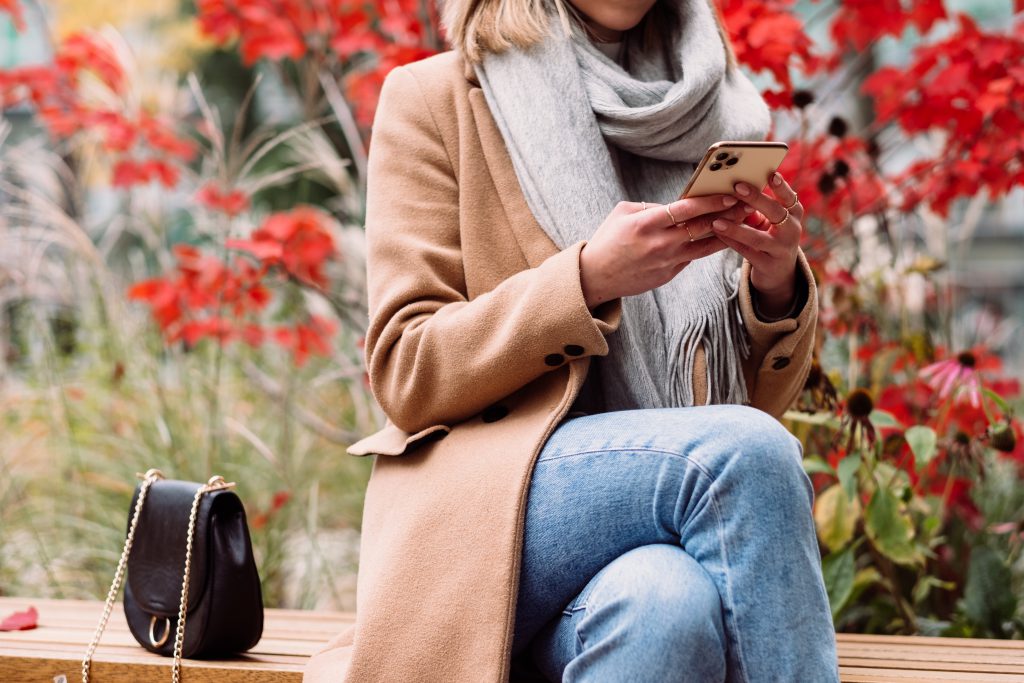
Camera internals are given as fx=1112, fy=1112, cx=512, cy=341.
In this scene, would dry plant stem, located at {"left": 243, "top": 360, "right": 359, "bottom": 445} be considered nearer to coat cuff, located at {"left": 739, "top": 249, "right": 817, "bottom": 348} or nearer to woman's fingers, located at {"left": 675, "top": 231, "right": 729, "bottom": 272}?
coat cuff, located at {"left": 739, "top": 249, "right": 817, "bottom": 348}

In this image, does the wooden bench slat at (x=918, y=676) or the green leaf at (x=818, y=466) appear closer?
the wooden bench slat at (x=918, y=676)

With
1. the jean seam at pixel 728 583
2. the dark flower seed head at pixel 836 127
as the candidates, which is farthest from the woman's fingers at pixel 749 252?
the dark flower seed head at pixel 836 127

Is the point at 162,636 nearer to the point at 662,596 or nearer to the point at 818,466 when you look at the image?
the point at 662,596

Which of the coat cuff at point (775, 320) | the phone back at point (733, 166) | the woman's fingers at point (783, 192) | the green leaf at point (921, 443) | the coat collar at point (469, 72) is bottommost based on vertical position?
the green leaf at point (921, 443)

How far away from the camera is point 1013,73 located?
246 cm

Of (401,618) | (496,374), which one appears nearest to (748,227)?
(496,374)

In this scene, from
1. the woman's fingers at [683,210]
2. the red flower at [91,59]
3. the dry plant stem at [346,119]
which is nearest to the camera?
the woman's fingers at [683,210]

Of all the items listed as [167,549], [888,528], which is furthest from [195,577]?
[888,528]

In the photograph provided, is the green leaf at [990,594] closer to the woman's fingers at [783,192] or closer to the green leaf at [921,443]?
the green leaf at [921,443]

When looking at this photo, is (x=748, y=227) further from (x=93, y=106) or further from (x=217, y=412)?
(x=93, y=106)

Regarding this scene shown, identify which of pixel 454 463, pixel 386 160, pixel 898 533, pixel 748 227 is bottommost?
pixel 898 533

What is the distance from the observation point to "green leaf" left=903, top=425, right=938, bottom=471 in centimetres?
220

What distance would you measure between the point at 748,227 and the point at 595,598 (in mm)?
561

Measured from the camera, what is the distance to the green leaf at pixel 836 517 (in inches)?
93.2
